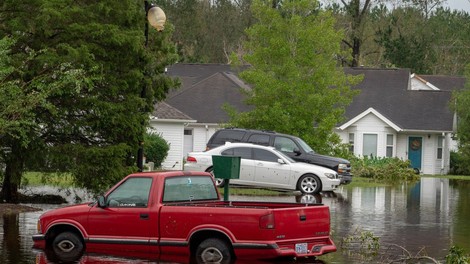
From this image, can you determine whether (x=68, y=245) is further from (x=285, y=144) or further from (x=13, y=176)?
(x=285, y=144)

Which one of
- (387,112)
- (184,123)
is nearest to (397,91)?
(387,112)

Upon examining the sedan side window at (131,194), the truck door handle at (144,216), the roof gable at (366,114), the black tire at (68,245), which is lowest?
the black tire at (68,245)

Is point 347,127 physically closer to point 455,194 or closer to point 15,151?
point 455,194

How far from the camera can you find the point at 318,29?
4031 cm

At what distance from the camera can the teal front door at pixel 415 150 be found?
186 feet

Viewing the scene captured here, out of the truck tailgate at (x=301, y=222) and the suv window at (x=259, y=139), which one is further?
the suv window at (x=259, y=139)

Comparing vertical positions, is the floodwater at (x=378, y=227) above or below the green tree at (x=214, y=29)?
below

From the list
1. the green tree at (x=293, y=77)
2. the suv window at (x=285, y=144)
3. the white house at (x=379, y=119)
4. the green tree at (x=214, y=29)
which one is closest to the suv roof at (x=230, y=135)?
the suv window at (x=285, y=144)

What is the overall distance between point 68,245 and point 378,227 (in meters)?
8.39

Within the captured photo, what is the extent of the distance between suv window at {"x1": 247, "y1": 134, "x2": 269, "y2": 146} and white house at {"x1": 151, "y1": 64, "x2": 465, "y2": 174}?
16.2m

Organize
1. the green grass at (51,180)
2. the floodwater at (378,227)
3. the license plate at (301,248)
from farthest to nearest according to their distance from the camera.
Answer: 1. the green grass at (51,180)
2. the floodwater at (378,227)
3. the license plate at (301,248)

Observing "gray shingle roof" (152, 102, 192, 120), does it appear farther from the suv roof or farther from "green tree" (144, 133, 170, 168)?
the suv roof

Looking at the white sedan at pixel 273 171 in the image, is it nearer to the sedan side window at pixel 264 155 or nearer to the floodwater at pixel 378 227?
the sedan side window at pixel 264 155

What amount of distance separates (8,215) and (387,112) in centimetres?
3668
